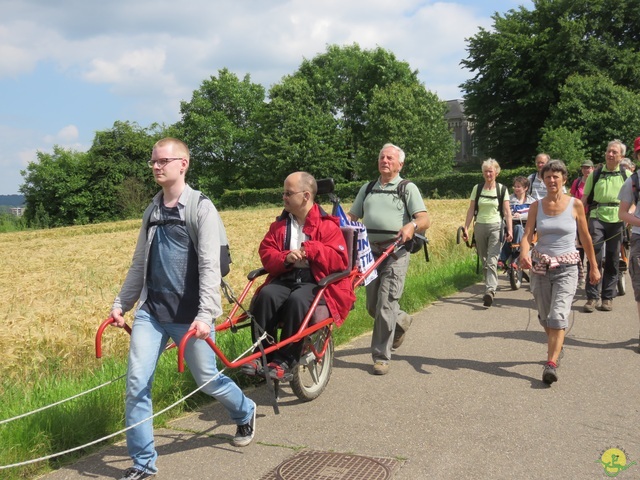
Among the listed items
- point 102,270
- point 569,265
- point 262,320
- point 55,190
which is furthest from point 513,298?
point 55,190

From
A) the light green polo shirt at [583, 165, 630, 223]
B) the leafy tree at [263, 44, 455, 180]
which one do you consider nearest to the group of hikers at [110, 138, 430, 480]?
the light green polo shirt at [583, 165, 630, 223]

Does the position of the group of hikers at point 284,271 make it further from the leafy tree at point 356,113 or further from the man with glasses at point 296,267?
the leafy tree at point 356,113

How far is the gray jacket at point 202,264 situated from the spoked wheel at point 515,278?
8.05m

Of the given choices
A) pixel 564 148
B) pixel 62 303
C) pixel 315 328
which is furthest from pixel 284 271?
pixel 564 148

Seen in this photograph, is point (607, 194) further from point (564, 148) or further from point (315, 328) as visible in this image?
point (564, 148)

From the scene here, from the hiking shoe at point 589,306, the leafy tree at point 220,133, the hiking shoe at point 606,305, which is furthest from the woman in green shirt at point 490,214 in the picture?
the leafy tree at point 220,133

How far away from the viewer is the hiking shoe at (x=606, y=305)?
9.20 m

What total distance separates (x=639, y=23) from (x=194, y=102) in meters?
43.5

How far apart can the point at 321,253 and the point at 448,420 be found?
156 cm

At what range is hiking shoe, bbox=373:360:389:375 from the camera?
638cm

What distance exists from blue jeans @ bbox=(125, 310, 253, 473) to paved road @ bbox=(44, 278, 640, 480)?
0.28 m

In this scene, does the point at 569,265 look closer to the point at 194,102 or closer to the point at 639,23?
the point at 639,23

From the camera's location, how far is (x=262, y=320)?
5246mm

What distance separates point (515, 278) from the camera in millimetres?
11500
